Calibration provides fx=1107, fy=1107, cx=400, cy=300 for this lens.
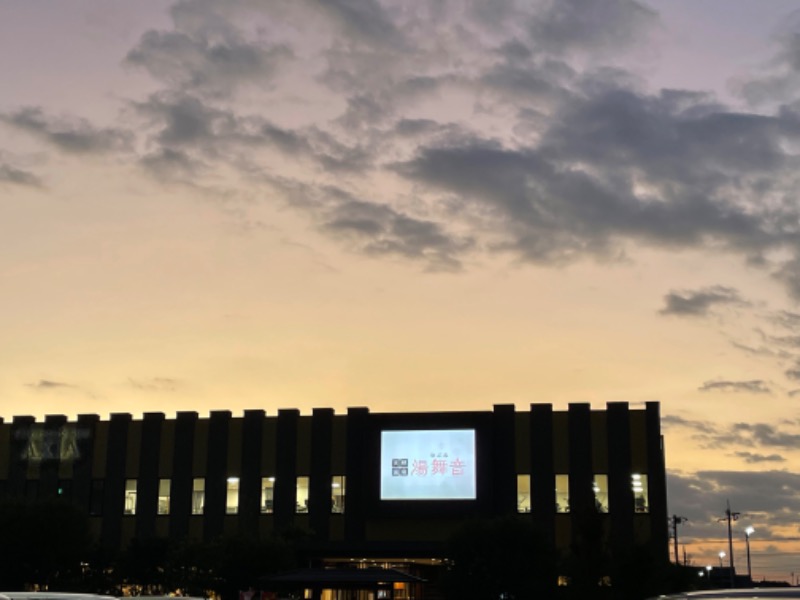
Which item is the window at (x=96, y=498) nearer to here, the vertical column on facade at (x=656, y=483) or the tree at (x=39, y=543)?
the tree at (x=39, y=543)

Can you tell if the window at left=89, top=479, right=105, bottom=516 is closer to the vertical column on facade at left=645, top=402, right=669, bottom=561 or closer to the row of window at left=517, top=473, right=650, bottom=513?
the row of window at left=517, top=473, right=650, bottom=513

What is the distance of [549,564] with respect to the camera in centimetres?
5428

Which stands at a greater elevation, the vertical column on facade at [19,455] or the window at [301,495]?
the vertical column on facade at [19,455]

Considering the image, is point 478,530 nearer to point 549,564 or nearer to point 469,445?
point 549,564

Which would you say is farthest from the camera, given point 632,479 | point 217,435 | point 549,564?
point 217,435

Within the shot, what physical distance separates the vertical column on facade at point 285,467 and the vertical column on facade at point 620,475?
18.5m

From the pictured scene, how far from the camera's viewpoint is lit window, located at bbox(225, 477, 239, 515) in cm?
6650

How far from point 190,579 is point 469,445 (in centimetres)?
1733

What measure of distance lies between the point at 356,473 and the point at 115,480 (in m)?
15.4

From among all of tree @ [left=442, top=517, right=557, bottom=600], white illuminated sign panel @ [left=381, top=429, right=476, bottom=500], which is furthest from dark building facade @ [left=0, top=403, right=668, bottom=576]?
tree @ [left=442, top=517, right=557, bottom=600]

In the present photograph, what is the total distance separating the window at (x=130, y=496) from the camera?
67.9 m

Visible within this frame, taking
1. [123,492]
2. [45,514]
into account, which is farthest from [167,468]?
[45,514]

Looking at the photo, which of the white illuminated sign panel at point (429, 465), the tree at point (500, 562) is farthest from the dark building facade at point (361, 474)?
the tree at point (500, 562)

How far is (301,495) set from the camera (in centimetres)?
6562
